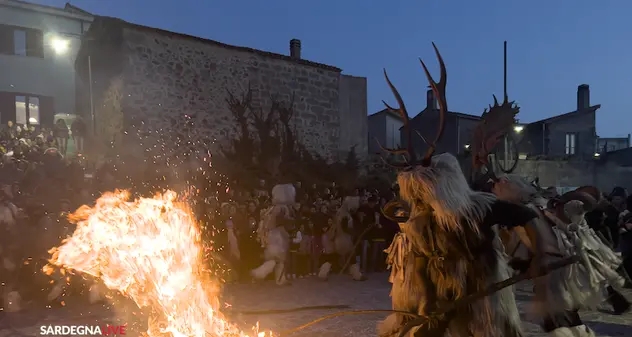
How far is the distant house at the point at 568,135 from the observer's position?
114ft

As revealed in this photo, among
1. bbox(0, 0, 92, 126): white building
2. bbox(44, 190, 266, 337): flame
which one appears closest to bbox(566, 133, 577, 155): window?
bbox(0, 0, 92, 126): white building

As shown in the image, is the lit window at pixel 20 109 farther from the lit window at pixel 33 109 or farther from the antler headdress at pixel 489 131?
the antler headdress at pixel 489 131

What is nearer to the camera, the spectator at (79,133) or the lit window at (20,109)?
the spectator at (79,133)

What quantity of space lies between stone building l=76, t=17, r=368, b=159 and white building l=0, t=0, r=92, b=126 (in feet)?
9.37

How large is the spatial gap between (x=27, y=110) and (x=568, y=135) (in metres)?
37.1

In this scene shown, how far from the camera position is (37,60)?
23.7 meters

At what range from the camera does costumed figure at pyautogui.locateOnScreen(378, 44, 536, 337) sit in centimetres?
335

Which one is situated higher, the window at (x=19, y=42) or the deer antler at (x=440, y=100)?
the window at (x=19, y=42)

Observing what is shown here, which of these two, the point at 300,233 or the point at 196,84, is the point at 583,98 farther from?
the point at 300,233

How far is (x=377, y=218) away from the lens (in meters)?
11.0

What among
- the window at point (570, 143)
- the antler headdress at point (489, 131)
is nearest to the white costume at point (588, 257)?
the antler headdress at point (489, 131)

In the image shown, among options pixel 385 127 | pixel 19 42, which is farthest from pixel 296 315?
pixel 385 127

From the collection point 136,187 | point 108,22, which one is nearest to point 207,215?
point 136,187

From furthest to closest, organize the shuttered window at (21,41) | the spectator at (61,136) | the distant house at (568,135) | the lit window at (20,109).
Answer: the distant house at (568,135)
the lit window at (20,109)
the shuttered window at (21,41)
the spectator at (61,136)
